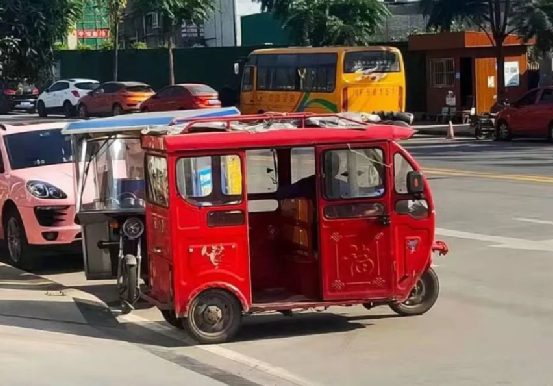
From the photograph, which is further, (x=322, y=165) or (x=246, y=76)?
(x=246, y=76)

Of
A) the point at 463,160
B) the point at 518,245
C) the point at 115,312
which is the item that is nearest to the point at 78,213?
the point at 115,312

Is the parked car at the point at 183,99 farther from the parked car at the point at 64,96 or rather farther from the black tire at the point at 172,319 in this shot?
the black tire at the point at 172,319

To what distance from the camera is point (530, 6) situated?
119 ft

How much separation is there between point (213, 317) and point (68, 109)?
44.6 m

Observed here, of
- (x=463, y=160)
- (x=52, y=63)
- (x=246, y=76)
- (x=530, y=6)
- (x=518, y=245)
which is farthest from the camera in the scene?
(x=246, y=76)

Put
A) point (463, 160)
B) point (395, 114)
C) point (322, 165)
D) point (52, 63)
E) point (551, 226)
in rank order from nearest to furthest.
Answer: point (322, 165) → point (395, 114) → point (52, 63) → point (551, 226) → point (463, 160)

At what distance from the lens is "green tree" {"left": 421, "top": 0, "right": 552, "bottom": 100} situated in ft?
121

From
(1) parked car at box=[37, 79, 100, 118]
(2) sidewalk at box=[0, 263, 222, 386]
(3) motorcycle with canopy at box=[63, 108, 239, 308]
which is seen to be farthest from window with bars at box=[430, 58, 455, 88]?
(2) sidewalk at box=[0, 263, 222, 386]

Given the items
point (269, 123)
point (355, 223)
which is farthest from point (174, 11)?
point (355, 223)

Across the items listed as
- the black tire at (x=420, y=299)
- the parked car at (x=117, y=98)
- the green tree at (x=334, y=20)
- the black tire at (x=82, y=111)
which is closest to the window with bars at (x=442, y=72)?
the green tree at (x=334, y=20)

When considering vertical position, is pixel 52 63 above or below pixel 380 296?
above

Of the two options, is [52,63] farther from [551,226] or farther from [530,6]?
[530,6]

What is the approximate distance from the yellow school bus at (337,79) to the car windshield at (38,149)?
22.7m

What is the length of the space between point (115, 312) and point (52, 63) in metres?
2.74
